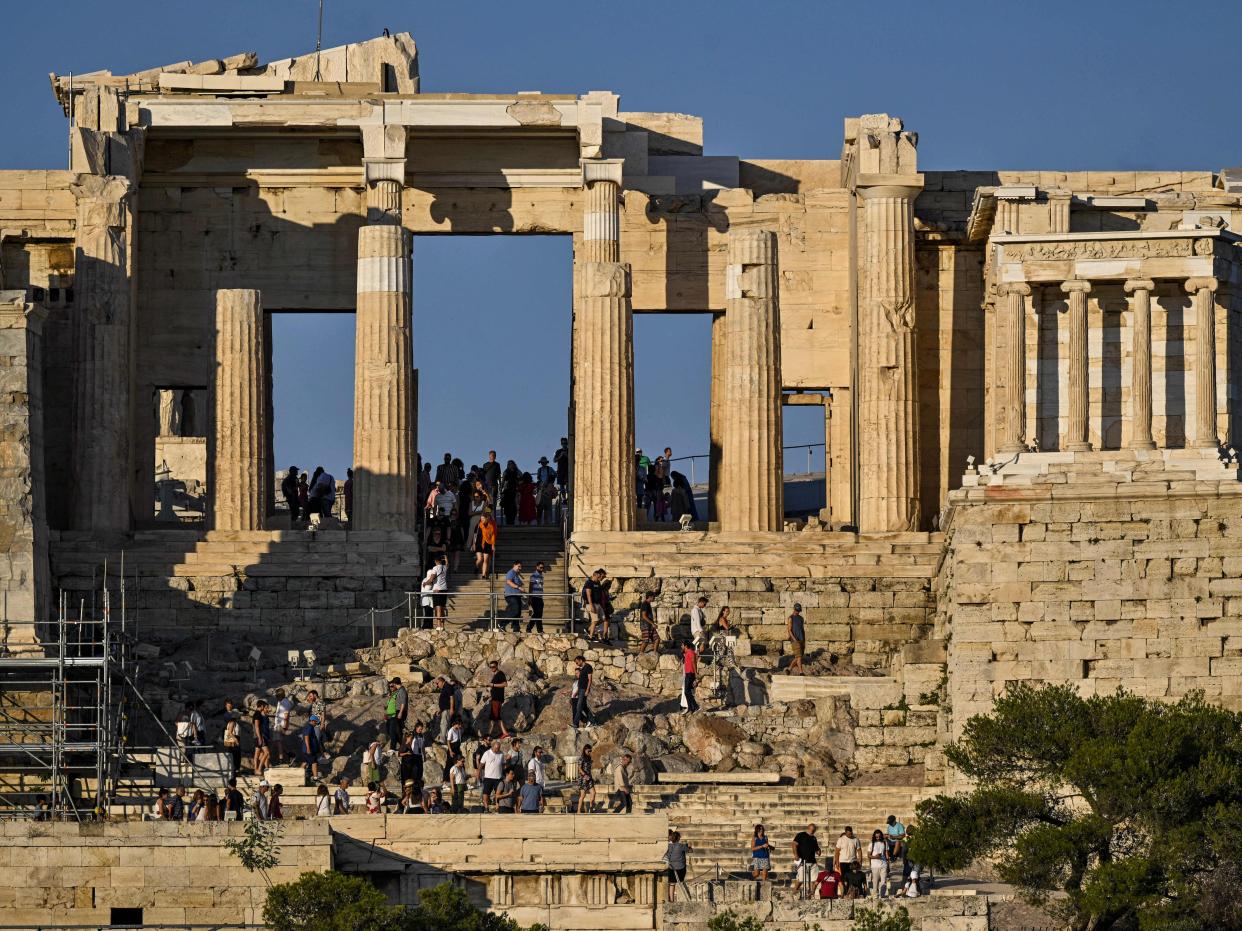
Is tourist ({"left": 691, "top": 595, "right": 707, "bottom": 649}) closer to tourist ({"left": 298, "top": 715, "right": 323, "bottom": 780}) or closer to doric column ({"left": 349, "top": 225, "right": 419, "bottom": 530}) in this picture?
doric column ({"left": 349, "top": 225, "right": 419, "bottom": 530})

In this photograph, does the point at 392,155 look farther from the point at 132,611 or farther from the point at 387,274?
the point at 132,611

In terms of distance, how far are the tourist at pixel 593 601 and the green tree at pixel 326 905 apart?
544 inches

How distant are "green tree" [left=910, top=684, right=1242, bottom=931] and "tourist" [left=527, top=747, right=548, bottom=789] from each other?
19.9 ft

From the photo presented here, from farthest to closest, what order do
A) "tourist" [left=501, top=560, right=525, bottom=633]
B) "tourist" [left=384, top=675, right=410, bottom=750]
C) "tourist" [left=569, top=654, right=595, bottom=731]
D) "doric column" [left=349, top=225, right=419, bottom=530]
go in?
1. "doric column" [left=349, top=225, right=419, bottom=530]
2. "tourist" [left=501, top=560, right=525, bottom=633]
3. "tourist" [left=569, top=654, right=595, bottom=731]
4. "tourist" [left=384, top=675, right=410, bottom=750]

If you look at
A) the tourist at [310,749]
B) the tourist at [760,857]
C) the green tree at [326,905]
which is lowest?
the green tree at [326,905]

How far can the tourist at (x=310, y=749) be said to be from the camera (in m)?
62.4

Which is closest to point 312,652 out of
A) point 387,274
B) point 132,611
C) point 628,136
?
point 132,611

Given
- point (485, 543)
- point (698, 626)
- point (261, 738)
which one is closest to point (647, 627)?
point (698, 626)

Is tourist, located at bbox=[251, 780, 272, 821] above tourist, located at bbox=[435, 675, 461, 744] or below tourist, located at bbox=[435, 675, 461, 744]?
below

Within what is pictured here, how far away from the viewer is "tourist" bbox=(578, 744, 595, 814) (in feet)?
198

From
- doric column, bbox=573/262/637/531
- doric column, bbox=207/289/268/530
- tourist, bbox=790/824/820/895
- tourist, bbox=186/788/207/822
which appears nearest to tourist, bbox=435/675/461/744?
tourist, bbox=186/788/207/822

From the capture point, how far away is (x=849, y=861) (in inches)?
2277

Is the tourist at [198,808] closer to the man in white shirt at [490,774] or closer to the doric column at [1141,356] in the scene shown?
the man in white shirt at [490,774]

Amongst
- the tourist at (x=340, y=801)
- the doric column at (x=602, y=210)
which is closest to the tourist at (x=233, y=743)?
the tourist at (x=340, y=801)
